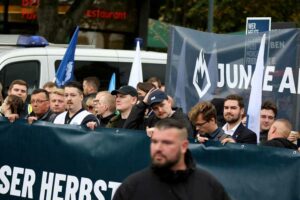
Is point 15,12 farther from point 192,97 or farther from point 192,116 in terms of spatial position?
point 192,116

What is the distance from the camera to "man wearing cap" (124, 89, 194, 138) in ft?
30.0

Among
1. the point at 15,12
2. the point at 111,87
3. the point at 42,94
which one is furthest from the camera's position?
the point at 15,12

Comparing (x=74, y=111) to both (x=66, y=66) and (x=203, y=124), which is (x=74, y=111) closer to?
(x=203, y=124)

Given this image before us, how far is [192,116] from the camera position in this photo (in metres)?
8.80

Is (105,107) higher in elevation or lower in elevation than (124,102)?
lower

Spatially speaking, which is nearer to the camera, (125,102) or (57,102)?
(125,102)

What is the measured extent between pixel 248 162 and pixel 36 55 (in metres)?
6.44

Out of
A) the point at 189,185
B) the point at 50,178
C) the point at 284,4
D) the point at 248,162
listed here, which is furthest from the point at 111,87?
the point at 284,4

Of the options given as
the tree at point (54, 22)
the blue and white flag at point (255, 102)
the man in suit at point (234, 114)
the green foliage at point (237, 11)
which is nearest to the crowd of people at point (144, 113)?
the man in suit at point (234, 114)

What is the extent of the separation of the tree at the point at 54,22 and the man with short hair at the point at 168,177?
38.6 ft

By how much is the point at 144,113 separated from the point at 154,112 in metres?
0.25

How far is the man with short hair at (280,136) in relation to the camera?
27.5ft

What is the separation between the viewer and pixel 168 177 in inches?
234

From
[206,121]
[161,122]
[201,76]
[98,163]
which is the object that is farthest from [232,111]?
[161,122]
